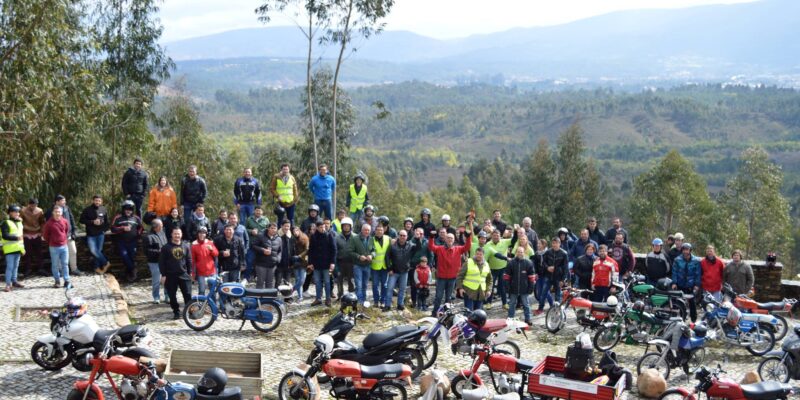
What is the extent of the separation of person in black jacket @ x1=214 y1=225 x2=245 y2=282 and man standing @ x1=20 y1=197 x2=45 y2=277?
11.9 feet

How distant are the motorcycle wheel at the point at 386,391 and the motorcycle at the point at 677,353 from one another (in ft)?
11.7

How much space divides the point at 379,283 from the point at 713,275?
20.1 feet

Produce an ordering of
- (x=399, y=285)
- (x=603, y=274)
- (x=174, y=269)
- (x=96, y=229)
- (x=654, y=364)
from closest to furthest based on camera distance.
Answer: (x=654, y=364)
(x=174, y=269)
(x=603, y=274)
(x=399, y=285)
(x=96, y=229)

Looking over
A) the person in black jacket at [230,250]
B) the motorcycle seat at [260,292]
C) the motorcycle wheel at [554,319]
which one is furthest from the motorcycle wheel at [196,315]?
the motorcycle wheel at [554,319]

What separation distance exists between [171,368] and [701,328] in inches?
287

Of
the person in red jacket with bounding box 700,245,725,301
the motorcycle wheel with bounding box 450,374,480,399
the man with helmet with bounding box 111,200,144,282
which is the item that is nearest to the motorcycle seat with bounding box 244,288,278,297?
the motorcycle wheel with bounding box 450,374,480,399

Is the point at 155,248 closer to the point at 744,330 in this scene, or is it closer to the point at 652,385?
the point at 652,385

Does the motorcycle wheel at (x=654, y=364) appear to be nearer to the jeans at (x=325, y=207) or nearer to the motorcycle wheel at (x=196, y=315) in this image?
the motorcycle wheel at (x=196, y=315)

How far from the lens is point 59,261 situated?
1420cm

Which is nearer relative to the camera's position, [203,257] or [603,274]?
[203,257]

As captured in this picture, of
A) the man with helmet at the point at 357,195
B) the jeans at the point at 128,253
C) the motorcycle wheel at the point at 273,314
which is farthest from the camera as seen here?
the man with helmet at the point at 357,195

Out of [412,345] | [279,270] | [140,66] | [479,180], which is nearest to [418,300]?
[279,270]

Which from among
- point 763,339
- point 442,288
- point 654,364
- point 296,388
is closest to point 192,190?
point 442,288

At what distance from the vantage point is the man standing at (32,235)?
14664 mm
